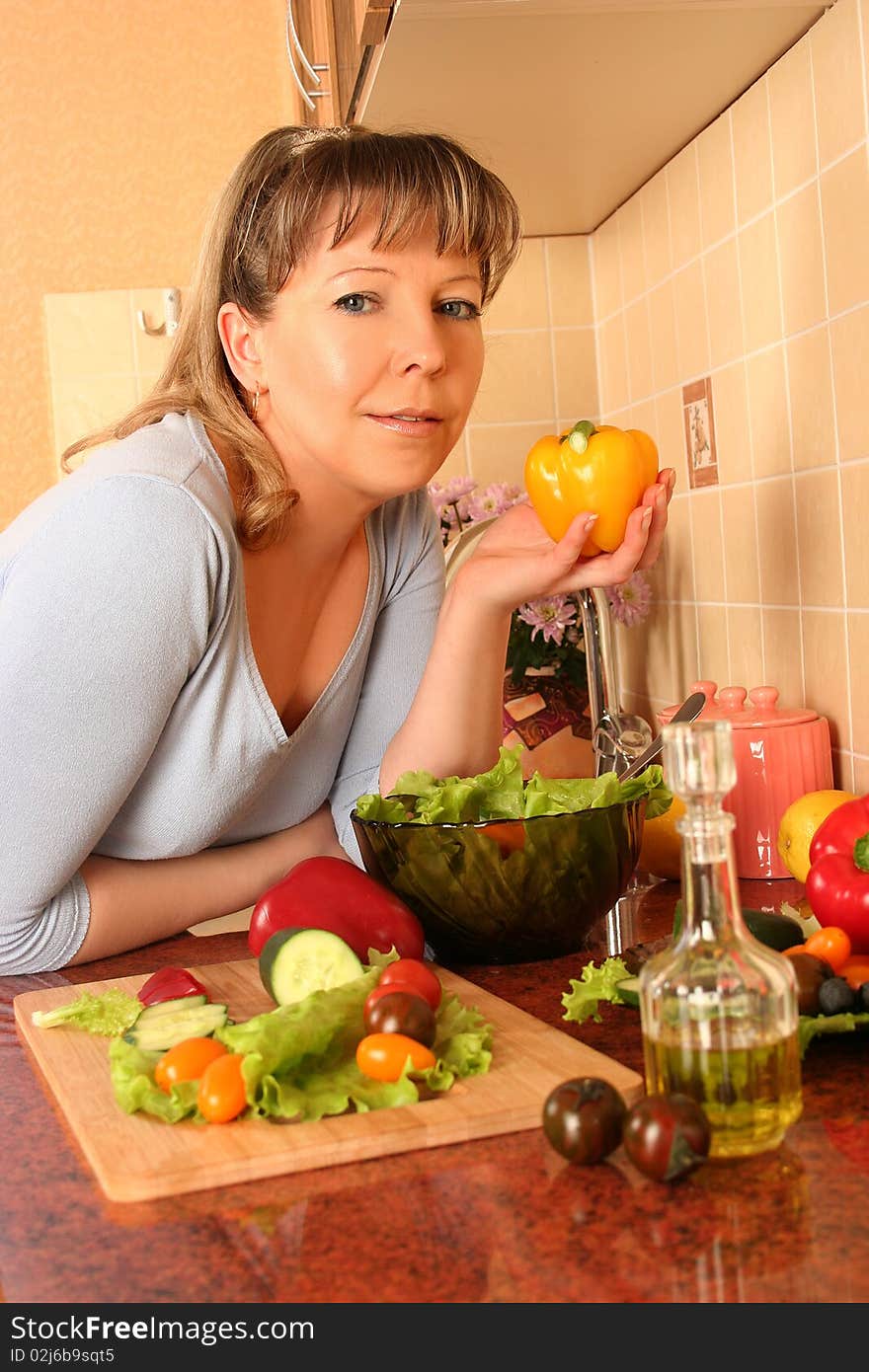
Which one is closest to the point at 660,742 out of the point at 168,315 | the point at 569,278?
the point at 569,278

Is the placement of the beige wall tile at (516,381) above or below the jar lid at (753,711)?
above

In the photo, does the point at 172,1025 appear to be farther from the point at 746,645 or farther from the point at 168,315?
the point at 168,315

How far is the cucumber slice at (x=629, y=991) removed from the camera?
2.64 ft

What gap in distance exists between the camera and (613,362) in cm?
206

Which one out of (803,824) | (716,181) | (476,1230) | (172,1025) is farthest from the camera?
(716,181)

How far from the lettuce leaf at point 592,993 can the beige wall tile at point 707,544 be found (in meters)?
0.86

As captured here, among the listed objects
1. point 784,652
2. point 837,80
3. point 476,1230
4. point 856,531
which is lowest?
point 476,1230

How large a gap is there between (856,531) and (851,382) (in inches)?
5.3

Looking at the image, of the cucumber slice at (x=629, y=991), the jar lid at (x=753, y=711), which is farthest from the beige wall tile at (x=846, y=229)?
the cucumber slice at (x=629, y=991)

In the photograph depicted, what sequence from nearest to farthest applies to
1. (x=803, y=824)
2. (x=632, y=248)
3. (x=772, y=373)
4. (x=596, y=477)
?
(x=803, y=824) < (x=596, y=477) < (x=772, y=373) < (x=632, y=248)

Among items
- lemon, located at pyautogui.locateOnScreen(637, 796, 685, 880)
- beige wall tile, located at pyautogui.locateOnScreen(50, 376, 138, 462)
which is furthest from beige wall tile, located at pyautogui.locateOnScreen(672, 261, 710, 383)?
beige wall tile, located at pyautogui.locateOnScreen(50, 376, 138, 462)

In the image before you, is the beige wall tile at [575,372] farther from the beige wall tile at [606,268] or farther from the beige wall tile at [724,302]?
the beige wall tile at [724,302]

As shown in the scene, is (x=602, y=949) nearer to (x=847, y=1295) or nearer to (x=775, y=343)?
(x=847, y=1295)
